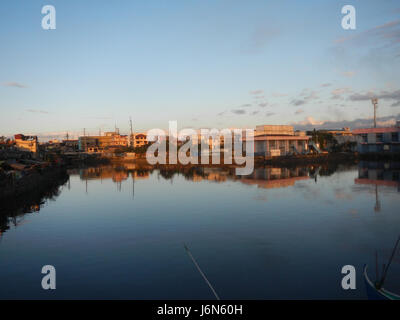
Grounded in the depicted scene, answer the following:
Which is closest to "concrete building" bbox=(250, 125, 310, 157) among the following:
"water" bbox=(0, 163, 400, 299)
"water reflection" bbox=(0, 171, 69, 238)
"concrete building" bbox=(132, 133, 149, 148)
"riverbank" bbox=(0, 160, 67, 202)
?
"water" bbox=(0, 163, 400, 299)

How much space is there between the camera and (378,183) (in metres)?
33.0

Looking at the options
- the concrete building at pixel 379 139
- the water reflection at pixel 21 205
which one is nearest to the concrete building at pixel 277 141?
the concrete building at pixel 379 139

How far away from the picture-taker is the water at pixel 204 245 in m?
10.5

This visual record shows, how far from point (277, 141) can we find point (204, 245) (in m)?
58.0

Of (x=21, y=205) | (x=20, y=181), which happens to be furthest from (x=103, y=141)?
(x=21, y=205)

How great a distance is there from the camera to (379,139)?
7125 cm

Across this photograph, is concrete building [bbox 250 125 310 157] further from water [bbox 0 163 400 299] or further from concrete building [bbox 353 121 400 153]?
water [bbox 0 163 400 299]

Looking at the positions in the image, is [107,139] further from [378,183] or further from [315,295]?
[315,295]

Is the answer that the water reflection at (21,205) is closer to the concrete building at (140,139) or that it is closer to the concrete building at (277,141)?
the concrete building at (277,141)

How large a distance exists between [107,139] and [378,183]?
115 meters

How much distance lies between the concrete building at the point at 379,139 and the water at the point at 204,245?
47.1 metres

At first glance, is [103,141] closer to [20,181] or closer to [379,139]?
[379,139]

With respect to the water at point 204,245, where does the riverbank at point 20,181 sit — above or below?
above
